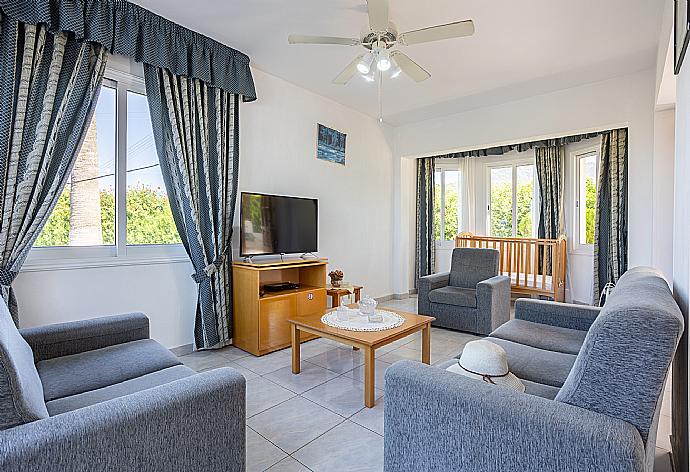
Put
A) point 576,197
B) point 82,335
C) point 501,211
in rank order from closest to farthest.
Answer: point 82,335, point 576,197, point 501,211

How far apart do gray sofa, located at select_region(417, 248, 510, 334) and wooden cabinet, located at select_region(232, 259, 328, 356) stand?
4.27 ft

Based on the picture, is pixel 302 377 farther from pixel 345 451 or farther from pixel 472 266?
pixel 472 266

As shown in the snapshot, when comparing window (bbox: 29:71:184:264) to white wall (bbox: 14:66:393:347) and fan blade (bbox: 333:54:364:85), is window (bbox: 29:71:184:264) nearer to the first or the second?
white wall (bbox: 14:66:393:347)

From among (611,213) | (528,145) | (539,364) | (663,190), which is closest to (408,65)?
(539,364)

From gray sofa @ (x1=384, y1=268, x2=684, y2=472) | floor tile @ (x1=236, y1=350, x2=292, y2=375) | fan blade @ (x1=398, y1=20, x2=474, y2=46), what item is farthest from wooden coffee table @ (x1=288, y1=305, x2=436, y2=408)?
fan blade @ (x1=398, y1=20, x2=474, y2=46)

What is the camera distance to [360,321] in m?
2.75

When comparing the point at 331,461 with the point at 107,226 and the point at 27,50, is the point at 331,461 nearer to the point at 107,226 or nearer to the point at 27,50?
the point at 107,226

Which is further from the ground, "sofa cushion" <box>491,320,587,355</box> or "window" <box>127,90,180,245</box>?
"window" <box>127,90,180,245</box>

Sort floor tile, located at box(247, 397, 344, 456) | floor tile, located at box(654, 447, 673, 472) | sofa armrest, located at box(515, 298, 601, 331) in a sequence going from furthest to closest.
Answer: sofa armrest, located at box(515, 298, 601, 331) → floor tile, located at box(247, 397, 344, 456) → floor tile, located at box(654, 447, 673, 472)

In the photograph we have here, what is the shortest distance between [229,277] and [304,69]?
86.4 inches

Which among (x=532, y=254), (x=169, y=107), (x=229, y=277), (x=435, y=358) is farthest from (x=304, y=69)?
(x=532, y=254)

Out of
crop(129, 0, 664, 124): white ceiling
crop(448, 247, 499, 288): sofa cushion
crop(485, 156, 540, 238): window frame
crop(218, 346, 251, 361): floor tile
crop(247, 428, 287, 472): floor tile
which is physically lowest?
crop(247, 428, 287, 472): floor tile

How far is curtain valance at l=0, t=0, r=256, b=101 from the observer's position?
7.75 feet

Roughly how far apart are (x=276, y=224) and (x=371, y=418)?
83.0 inches
